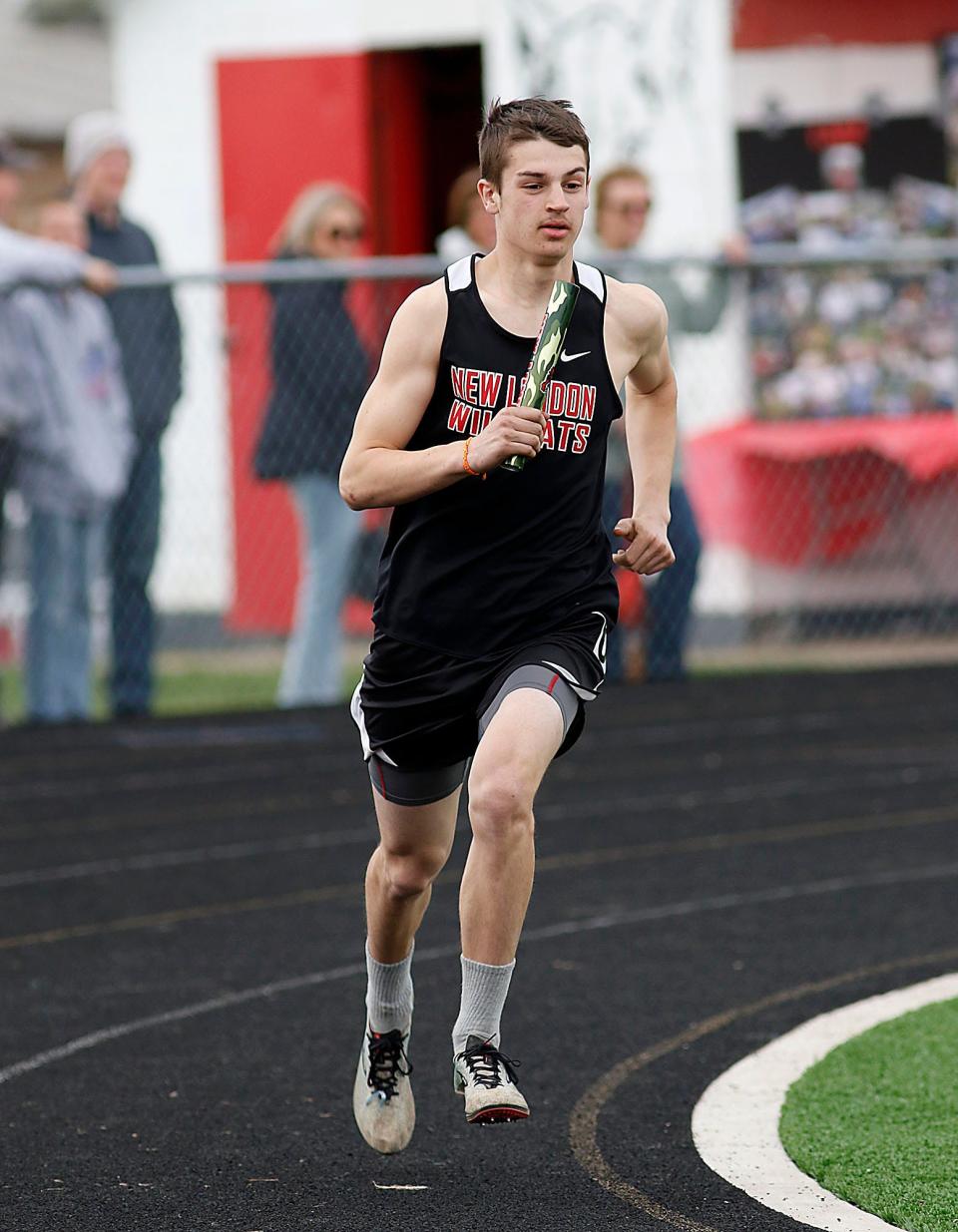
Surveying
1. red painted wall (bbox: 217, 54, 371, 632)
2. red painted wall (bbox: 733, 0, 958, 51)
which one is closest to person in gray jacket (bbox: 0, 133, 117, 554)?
red painted wall (bbox: 217, 54, 371, 632)

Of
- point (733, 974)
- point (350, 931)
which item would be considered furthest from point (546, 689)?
point (350, 931)

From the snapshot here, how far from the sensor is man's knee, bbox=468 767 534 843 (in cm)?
464

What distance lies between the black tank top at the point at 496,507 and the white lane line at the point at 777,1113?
45.4 inches

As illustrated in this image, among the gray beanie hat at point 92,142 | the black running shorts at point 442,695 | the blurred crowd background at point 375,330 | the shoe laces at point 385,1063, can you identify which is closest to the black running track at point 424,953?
the shoe laces at point 385,1063

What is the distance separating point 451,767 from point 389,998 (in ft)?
1.75

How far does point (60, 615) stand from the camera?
37.4 feet

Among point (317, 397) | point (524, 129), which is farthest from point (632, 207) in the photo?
point (524, 129)

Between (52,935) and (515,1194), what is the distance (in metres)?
3.02

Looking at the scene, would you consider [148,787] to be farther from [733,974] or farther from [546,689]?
[546,689]

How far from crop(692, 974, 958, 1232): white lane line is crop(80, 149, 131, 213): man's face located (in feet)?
21.8

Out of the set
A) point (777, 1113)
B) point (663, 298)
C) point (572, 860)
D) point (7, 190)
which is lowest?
point (572, 860)

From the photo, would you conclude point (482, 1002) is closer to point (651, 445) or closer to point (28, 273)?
point (651, 445)

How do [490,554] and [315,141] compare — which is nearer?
[490,554]

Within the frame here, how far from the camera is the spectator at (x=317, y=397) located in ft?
38.1
